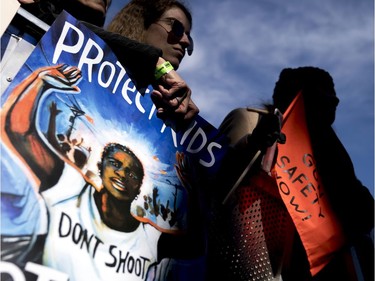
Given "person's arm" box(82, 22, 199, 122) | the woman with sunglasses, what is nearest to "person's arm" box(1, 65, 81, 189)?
"person's arm" box(82, 22, 199, 122)

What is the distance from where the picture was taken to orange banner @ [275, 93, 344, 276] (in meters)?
1.83

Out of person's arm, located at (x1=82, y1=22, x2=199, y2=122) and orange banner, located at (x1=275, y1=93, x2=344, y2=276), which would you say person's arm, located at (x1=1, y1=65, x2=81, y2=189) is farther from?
orange banner, located at (x1=275, y1=93, x2=344, y2=276)

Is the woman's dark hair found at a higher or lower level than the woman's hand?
higher

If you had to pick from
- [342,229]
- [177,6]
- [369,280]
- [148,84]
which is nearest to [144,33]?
[177,6]

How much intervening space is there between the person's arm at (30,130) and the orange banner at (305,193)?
40.6 inches

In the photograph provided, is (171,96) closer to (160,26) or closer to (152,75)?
(152,75)

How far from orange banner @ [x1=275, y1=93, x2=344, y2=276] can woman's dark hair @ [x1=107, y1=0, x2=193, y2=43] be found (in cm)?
69

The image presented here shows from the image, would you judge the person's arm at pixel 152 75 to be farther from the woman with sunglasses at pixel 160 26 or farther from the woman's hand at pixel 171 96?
the woman with sunglasses at pixel 160 26

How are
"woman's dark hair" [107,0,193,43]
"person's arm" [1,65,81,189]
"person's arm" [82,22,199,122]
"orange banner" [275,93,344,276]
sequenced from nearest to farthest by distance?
"person's arm" [1,65,81,189], "person's arm" [82,22,199,122], "orange banner" [275,93,344,276], "woman's dark hair" [107,0,193,43]

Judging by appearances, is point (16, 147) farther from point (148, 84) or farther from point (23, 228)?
point (148, 84)

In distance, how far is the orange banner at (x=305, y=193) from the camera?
183 cm

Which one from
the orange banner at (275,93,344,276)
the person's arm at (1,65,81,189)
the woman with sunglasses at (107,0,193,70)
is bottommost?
the person's arm at (1,65,81,189)

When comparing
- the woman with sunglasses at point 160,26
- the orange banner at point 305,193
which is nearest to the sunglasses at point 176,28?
the woman with sunglasses at point 160,26

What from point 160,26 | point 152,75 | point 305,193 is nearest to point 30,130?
point 152,75
